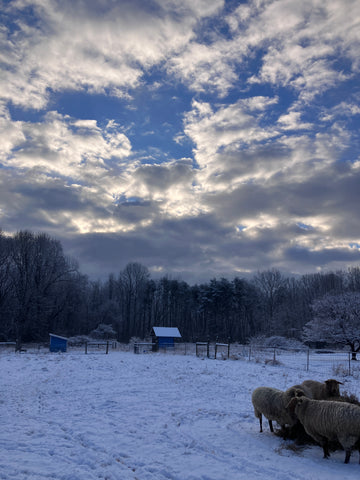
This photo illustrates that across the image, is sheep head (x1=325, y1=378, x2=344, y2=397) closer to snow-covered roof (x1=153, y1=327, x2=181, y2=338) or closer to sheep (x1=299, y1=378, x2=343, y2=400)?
sheep (x1=299, y1=378, x2=343, y2=400)

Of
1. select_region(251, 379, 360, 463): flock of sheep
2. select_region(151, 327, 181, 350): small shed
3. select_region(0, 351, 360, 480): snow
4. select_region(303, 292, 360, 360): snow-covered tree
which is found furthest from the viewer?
select_region(151, 327, 181, 350): small shed

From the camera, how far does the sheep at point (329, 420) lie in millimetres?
6730

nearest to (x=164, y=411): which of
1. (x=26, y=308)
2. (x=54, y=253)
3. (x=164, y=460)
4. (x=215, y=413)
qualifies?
(x=215, y=413)

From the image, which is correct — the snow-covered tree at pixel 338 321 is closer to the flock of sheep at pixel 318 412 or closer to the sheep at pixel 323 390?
the sheep at pixel 323 390

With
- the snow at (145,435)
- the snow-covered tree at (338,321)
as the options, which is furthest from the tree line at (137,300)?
the snow at (145,435)

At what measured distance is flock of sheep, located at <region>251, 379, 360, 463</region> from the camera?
679 cm

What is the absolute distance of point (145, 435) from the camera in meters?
8.81

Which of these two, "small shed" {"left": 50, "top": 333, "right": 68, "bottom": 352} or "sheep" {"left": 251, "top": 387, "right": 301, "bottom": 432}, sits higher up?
"sheep" {"left": 251, "top": 387, "right": 301, "bottom": 432}

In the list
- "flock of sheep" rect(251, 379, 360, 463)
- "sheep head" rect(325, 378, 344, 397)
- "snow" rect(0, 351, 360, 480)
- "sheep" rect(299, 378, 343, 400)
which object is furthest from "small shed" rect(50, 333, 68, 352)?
"sheep head" rect(325, 378, 344, 397)

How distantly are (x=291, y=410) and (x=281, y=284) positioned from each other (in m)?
87.1

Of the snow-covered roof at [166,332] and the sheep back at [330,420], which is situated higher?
the sheep back at [330,420]

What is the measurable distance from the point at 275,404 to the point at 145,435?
3346 mm

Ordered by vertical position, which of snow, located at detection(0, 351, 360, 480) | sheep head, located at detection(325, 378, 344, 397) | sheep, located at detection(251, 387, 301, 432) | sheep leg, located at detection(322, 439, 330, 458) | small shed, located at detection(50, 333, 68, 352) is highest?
sheep head, located at detection(325, 378, 344, 397)

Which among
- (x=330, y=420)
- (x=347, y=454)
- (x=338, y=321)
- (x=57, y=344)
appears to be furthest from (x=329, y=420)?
(x=57, y=344)
